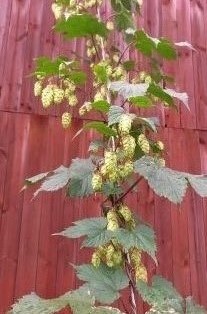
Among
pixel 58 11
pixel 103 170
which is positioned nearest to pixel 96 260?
pixel 103 170

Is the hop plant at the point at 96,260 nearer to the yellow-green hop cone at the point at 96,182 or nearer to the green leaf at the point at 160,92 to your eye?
the yellow-green hop cone at the point at 96,182

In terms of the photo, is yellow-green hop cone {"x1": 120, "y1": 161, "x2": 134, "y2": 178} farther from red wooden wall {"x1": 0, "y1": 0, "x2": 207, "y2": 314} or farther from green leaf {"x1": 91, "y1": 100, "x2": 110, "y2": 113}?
red wooden wall {"x1": 0, "y1": 0, "x2": 207, "y2": 314}

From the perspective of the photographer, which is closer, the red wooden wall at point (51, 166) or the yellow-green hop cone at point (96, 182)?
the yellow-green hop cone at point (96, 182)

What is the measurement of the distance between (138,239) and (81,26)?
57 centimetres

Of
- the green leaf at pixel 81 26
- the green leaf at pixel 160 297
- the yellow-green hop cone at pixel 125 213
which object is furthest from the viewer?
the green leaf at pixel 81 26

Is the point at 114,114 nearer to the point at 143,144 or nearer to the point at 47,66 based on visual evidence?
the point at 143,144

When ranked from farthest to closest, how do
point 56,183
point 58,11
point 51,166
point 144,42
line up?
point 51,166 → point 58,11 → point 144,42 → point 56,183

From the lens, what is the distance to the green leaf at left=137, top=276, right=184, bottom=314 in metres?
1.00

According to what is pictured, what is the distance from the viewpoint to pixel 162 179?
1.04 meters

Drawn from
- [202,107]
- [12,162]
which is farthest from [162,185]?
[202,107]

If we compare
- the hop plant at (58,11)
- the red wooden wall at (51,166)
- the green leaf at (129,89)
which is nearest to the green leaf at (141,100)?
the green leaf at (129,89)

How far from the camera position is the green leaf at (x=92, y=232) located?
→ 103 cm

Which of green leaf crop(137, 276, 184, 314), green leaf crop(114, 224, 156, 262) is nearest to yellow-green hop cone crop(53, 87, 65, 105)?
green leaf crop(114, 224, 156, 262)

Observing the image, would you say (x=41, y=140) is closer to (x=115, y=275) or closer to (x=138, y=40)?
(x=138, y=40)
